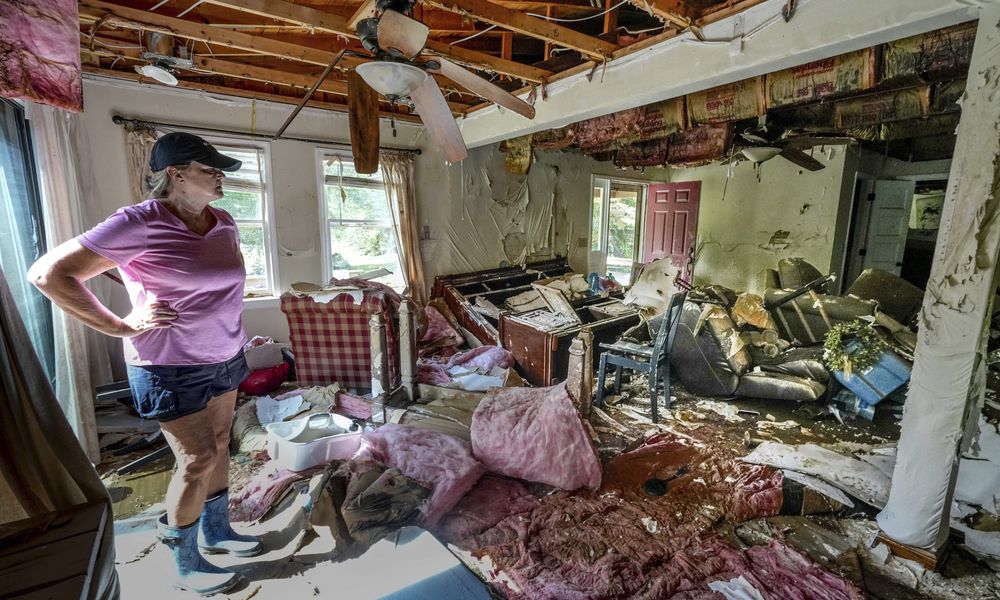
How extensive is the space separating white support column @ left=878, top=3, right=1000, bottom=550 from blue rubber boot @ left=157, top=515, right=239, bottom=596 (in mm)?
3053

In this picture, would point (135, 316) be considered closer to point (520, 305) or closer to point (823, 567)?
point (823, 567)

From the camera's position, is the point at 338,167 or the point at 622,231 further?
the point at 622,231

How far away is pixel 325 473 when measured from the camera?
99.0 inches

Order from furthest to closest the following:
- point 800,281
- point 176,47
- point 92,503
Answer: point 800,281, point 176,47, point 92,503

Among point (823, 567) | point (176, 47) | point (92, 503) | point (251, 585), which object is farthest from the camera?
point (176, 47)

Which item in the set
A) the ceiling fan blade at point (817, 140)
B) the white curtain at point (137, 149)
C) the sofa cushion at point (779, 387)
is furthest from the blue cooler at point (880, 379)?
the white curtain at point (137, 149)

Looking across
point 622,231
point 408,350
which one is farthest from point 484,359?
point 622,231

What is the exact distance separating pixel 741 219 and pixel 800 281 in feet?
5.04

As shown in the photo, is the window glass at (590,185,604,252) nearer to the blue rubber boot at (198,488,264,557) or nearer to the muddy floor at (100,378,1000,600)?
the muddy floor at (100,378,1000,600)

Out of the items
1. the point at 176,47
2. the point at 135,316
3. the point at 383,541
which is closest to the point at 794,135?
the point at 383,541

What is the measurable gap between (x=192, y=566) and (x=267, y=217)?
12.1 ft

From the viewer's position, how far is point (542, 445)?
2545 millimetres

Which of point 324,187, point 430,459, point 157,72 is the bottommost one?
point 430,459

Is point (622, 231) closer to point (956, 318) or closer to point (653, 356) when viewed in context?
point (653, 356)
